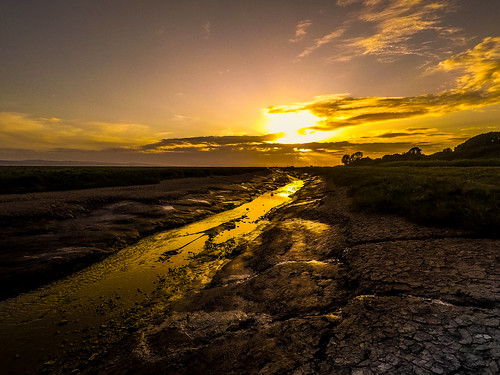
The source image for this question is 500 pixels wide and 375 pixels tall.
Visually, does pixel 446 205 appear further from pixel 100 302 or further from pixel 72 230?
pixel 72 230

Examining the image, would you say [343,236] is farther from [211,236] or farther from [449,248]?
[211,236]

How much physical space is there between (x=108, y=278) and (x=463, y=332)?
11172 millimetres

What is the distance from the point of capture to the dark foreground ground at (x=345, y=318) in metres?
3.60

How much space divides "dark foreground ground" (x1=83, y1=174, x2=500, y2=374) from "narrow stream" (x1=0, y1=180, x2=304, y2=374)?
0.89 m

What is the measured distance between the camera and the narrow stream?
18.6 ft

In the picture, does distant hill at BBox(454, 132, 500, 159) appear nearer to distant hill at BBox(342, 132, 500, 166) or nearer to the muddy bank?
distant hill at BBox(342, 132, 500, 166)

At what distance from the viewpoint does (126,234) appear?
14.4 metres

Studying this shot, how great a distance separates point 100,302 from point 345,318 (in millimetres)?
7788

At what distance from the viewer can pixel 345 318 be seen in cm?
474

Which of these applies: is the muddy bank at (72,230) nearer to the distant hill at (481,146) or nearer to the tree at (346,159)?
the distant hill at (481,146)

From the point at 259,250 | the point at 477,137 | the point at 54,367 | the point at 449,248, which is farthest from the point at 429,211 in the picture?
the point at 477,137

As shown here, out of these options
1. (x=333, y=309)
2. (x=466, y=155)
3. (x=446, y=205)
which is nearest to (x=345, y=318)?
(x=333, y=309)

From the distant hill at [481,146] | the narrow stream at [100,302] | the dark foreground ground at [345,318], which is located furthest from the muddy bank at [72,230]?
the distant hill at [481,146]

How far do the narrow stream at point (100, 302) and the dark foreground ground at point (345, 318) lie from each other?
891 mm
